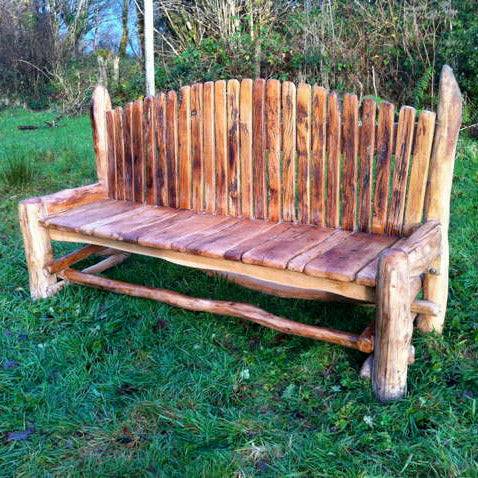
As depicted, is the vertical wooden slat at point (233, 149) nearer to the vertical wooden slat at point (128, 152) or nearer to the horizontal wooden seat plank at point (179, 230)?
the horizontal wooden seat plank at point (179, 230)

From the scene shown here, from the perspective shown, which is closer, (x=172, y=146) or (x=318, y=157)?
(x=318, y=157)

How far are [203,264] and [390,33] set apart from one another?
5.51 metres

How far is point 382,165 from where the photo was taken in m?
2.74

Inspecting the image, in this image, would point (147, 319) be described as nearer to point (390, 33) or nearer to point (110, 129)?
point (110, 129)

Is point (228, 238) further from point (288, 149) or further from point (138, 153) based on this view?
point (138, 153)

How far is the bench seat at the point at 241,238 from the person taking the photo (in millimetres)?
2488

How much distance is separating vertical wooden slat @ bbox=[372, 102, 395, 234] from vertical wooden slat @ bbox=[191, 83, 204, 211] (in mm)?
1010

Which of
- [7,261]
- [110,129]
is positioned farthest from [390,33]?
[7,261]

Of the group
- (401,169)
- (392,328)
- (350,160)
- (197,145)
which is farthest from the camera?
(197,145)

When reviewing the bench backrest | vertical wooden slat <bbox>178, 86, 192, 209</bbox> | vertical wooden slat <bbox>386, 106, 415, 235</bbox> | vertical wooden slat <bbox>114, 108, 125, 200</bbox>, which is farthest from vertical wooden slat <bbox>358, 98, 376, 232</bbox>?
Answer: vertical wooden slat <bbox>114, 108, 125, 200</bbox>

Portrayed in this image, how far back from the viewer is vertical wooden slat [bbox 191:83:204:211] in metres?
3.25

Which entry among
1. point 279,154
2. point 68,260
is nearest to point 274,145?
point 279,154

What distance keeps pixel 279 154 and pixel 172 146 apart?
708mm

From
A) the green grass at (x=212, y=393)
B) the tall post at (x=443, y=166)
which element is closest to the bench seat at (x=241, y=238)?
the tall post at (x=443, y=166)
